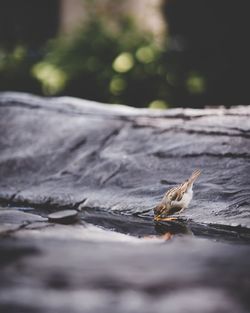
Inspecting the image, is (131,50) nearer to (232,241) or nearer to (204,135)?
(204,135)

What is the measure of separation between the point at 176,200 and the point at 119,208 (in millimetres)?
422

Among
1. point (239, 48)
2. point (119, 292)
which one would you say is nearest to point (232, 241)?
point (119, 292)

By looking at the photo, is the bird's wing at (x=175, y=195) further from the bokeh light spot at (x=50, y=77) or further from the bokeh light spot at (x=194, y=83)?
the bokeh light spot at (x=50, y=77)

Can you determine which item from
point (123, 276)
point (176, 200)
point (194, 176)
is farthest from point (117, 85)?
point (123, 276)

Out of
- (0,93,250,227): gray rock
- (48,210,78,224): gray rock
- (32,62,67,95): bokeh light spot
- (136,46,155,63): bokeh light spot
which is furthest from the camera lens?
(32,62,67,95): bokeh light spot

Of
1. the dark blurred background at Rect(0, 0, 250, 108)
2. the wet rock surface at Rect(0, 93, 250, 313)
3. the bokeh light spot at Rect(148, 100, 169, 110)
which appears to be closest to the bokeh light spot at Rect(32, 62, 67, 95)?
the dark blurred background at Rect(0, 0, 250, 108)

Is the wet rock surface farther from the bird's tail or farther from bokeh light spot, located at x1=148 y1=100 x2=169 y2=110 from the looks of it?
bokeh light spot, located at x1=148 y1=100 x2=169 y2=110

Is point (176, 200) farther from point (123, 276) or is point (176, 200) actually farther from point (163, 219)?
point (123, 276)

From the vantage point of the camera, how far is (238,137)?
323cm

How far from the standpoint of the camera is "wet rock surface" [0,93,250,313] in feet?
5.86

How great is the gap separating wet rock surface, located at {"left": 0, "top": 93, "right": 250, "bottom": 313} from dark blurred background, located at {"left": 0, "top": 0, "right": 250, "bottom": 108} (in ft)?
5.62

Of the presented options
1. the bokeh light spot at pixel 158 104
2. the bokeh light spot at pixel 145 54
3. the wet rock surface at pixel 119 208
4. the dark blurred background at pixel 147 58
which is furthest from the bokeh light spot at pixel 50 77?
the wet rock surface at pixel 119 208

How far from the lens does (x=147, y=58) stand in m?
5.83

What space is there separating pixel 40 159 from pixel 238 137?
1.44 m
